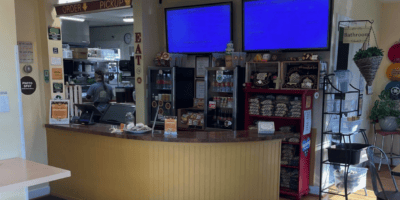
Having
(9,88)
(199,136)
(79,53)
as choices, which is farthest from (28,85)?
(79,53)

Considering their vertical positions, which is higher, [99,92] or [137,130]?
[99,92]

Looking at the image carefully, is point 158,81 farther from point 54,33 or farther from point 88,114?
point 54,33

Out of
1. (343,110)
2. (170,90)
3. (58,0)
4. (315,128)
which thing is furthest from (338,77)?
(58,0)

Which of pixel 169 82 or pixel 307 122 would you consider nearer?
pixel 307 122

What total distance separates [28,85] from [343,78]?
4512 millimetres

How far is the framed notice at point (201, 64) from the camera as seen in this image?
6014 millimetres

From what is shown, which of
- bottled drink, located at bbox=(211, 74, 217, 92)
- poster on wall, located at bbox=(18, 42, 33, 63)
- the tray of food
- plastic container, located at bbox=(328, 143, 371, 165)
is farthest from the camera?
bottled drink, located at bbox=(211, 74, 217, 92)

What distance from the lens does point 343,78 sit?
5219mm

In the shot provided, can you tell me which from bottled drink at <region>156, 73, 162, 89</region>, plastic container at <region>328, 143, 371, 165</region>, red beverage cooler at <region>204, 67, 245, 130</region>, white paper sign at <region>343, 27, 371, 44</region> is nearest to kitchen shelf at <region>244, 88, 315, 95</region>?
red beverage cooler at <region>204, 67, 245, 130</region>

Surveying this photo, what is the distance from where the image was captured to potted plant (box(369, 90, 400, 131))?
6613 mm

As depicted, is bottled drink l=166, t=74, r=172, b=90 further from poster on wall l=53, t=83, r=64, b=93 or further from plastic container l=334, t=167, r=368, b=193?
plastic container l=334, t=167, r=368, b=193

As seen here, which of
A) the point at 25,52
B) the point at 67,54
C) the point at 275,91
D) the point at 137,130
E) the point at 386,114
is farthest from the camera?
the point at 67,54

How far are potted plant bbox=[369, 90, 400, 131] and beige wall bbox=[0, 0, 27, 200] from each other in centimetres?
609

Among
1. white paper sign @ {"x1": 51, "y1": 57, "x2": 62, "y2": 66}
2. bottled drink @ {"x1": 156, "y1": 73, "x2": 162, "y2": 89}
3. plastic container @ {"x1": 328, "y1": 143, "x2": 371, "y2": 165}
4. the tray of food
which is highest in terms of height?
white paper sign @ {"x1": 51, "y1": 57, "x2": 62, "y2": 66}
